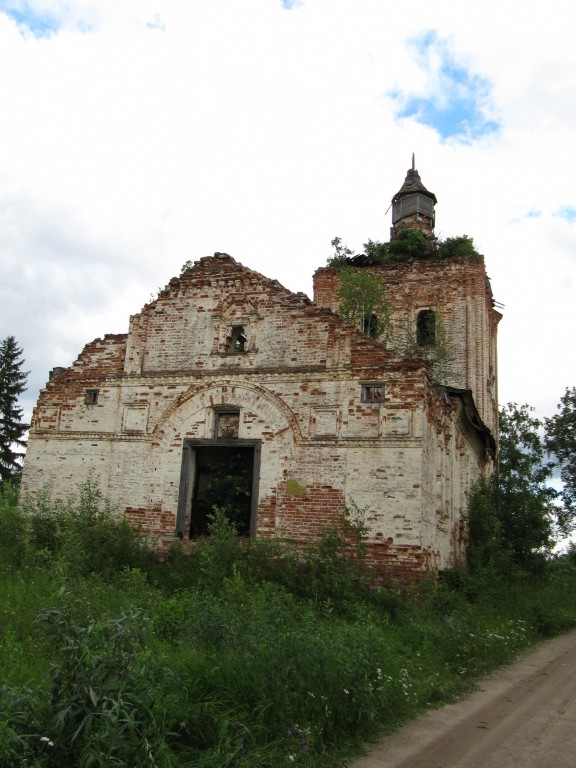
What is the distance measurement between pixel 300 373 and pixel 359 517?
3.05 metres

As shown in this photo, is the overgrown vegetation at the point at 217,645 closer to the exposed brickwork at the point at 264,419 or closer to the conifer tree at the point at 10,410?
the exposed brickwork at the point at 264,419

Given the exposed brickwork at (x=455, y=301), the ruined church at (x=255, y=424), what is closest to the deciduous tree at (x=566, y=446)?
the exposed brickwork at (x=455, y=301)

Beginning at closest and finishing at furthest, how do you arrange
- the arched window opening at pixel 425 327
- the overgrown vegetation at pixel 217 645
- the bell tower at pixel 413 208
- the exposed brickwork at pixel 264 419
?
the overgrown vegetation at pixel 217 645 → the exposed brickwork at pixel 264 419 → the arched window opening at pixel 425 327 → the bell tower at pixel 413 208

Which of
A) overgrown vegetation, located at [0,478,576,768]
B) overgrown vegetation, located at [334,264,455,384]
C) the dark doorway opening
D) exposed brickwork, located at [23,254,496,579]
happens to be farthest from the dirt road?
overgrown vegetation, located at [334,264,455,384]

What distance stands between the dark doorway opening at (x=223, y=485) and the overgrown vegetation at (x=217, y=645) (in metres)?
1.02

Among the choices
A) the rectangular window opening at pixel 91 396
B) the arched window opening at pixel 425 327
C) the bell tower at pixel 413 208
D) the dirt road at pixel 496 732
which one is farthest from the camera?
the bell tower at pixel 413 208

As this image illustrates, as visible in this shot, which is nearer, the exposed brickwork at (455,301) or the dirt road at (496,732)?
the dirt road at (496,732)

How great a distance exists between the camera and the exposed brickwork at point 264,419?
12.4 m

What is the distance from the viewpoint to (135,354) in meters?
14.7

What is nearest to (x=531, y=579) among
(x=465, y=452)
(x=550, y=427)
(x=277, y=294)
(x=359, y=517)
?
(x=465, y=452)

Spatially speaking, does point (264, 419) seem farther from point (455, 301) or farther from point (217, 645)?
point (455, 301)

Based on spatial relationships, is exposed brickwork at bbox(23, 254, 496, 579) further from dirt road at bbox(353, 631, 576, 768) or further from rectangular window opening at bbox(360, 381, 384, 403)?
dirt road at bbox(353, 631, 576, 768)

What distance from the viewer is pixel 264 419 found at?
13477 millimetres

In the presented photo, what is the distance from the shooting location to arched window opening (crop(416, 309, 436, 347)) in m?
23.9
